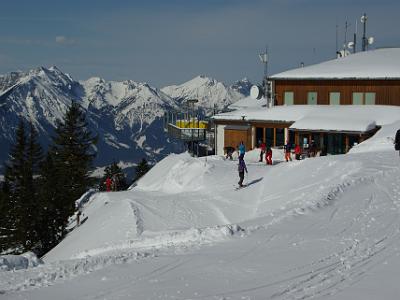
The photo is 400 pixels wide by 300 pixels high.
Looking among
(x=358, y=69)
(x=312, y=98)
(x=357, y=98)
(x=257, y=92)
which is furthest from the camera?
(x=257, y=92)

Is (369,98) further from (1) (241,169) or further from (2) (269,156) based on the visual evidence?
(1) (241,169)

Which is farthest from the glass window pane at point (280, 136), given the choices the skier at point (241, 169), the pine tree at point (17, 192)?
the pine tree at point (17, 192)

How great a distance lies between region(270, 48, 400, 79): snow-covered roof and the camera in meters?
36.8

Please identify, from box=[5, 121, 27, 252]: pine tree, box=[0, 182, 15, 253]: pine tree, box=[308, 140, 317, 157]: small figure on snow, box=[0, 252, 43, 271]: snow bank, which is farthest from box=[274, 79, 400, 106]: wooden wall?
box=[0, 252, 43, 271]: snow bank

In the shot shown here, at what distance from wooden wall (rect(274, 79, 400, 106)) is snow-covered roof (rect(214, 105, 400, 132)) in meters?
0.76

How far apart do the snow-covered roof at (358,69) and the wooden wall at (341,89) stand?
0.43 metres

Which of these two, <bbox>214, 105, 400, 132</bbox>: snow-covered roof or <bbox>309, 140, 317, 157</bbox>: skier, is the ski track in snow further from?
<bbox>214, 105, 400, 132</bbox>: snow-covered roof

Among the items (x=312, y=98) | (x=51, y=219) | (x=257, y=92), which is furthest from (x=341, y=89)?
(x=51, y=219)

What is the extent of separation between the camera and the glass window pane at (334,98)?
125 ft

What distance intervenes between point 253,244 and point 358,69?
93.9ft

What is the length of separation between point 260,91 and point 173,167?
58.8ft

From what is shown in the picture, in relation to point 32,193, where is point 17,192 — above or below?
above

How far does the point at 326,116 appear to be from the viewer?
115 ft

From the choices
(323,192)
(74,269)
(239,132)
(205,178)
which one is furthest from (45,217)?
(74,269)
